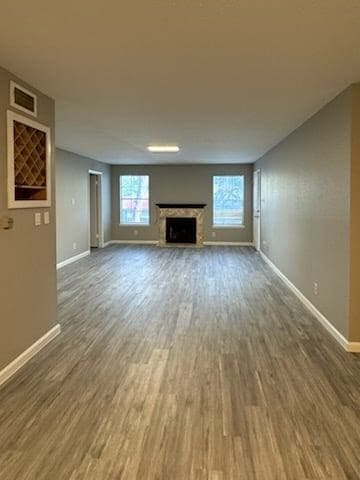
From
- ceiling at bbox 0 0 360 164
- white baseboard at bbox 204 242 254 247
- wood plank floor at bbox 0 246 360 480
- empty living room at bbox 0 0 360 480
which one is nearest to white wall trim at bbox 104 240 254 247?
white baseboard at bbox 204 242 254 247

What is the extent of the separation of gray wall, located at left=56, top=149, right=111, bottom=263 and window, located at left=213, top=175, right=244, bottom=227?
3432 mm

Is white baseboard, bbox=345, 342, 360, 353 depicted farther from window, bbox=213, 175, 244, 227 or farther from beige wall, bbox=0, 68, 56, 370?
window, bbox=213, 175, 244, 227

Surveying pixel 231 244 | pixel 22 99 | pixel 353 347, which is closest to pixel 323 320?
pixel 353 347

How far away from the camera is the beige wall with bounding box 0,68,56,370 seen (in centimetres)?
314

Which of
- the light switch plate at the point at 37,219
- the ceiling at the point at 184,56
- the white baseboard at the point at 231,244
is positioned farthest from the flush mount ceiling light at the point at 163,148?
the light switch plate at the point at 37,219

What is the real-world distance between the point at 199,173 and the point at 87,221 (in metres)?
3.63

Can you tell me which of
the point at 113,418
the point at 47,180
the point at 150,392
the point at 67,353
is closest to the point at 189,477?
the point at 113,418

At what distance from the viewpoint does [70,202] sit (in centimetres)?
888

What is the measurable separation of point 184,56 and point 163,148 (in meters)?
5.14

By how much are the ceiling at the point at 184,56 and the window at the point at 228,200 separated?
6.69 m

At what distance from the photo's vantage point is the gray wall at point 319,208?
3846 millimetres

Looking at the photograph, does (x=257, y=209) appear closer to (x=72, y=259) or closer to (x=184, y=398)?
(x=72, y=259)

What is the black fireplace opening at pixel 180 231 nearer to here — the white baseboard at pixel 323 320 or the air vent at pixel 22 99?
the white baseboard at pixel 323 320

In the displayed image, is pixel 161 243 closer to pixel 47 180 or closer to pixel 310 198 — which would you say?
pixel 310 198
